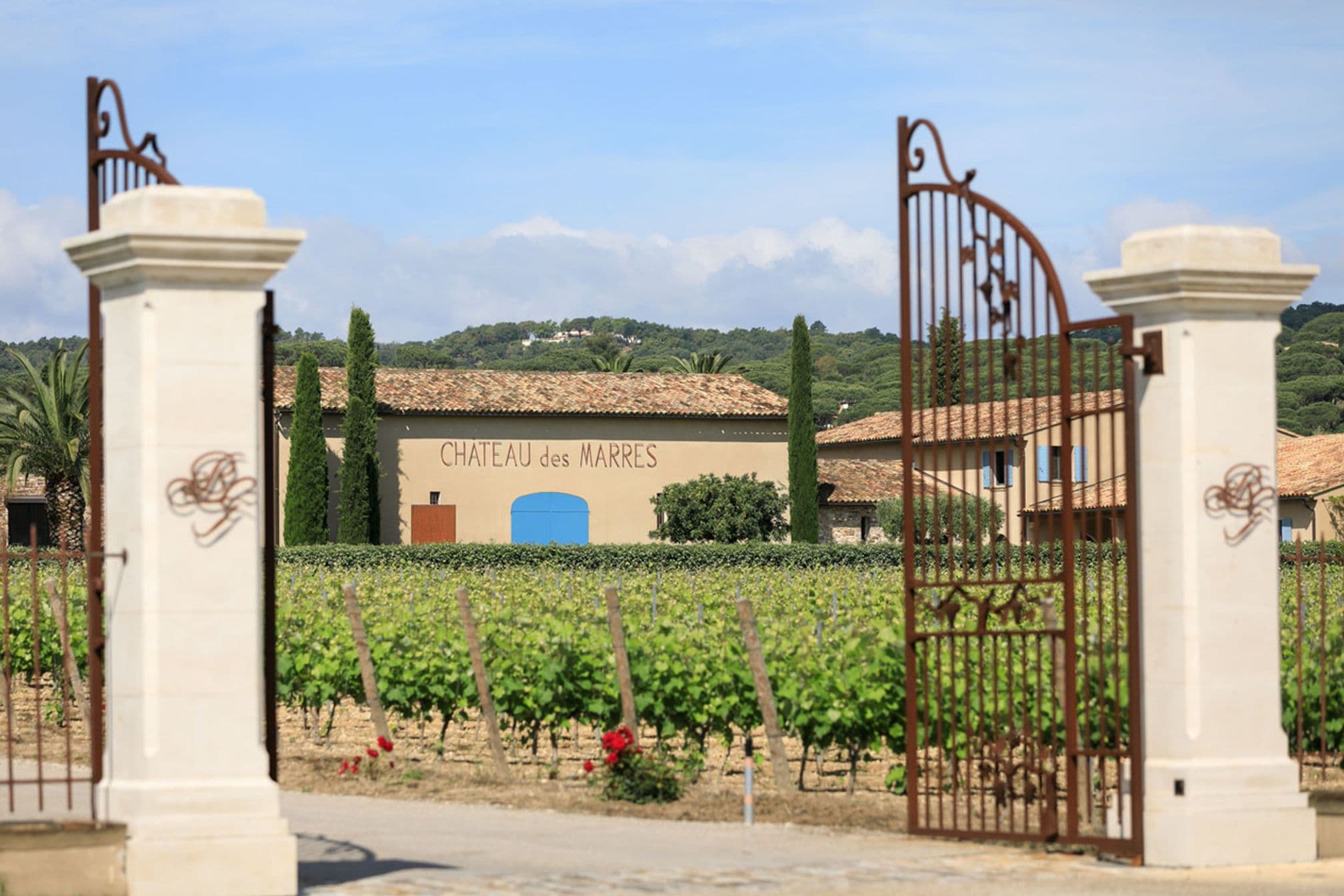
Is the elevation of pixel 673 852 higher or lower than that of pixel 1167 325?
lower

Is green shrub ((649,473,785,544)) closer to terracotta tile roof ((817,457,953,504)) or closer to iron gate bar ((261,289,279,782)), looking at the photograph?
terracotta tile roof ((817,457,953,504))

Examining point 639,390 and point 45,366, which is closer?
point 45,366

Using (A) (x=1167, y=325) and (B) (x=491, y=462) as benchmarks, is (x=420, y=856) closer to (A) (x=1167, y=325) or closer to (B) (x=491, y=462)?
(A) (x=1167, y=325)

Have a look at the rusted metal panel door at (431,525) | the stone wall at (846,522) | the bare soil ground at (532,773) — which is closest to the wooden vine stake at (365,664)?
the bare soil ground at (532,773)

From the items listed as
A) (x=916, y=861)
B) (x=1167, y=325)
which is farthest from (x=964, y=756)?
(x=1167, y=325)

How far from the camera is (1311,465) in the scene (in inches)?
1849

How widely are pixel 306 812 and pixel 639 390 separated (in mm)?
38905

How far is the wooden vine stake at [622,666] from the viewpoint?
36.4 ft

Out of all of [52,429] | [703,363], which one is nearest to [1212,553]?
[52,429]

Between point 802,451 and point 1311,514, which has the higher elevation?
point 802,451

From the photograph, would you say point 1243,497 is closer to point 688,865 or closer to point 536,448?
point 688,865

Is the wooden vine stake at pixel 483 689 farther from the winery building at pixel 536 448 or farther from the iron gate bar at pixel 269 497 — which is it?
the winery building at pixel 536 448

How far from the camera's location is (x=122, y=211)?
22.5 ft

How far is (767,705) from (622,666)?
111 cm
